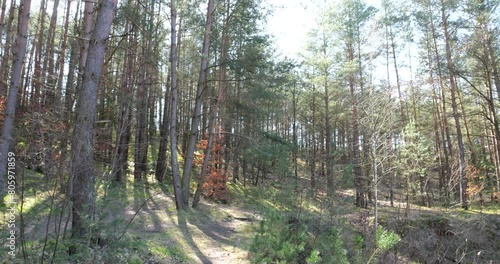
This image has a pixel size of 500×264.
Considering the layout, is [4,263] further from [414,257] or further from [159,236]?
[414,257]

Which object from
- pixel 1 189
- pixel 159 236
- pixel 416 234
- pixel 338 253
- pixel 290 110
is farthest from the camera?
pixel 290 110

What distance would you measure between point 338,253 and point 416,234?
6593 mm

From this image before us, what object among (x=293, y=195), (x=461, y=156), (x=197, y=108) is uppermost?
(x=197, y=108)

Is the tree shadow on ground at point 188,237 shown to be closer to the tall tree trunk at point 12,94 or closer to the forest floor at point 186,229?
the forest floor at point 186,229

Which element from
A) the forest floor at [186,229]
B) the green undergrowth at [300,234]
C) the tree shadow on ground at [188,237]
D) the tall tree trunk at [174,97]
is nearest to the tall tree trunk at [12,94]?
the forest floor at [186,229]

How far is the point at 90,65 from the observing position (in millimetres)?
4227

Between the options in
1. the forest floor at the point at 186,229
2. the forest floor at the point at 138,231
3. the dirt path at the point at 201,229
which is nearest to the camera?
the forest floor at the point at 138,231

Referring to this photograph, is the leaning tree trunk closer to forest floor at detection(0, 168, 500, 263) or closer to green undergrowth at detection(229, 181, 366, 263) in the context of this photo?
forest floor at detection(0, 168, 500, 263)

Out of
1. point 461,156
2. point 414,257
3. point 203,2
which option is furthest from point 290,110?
point 414,257

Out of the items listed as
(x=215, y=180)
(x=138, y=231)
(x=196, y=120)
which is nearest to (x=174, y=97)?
(x=196, y=120)

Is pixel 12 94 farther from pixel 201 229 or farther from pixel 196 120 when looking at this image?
pixel 201 229

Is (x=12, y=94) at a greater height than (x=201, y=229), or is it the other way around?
(x=12, y=94)

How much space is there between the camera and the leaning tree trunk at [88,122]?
350cm

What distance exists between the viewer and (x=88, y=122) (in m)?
3.95
